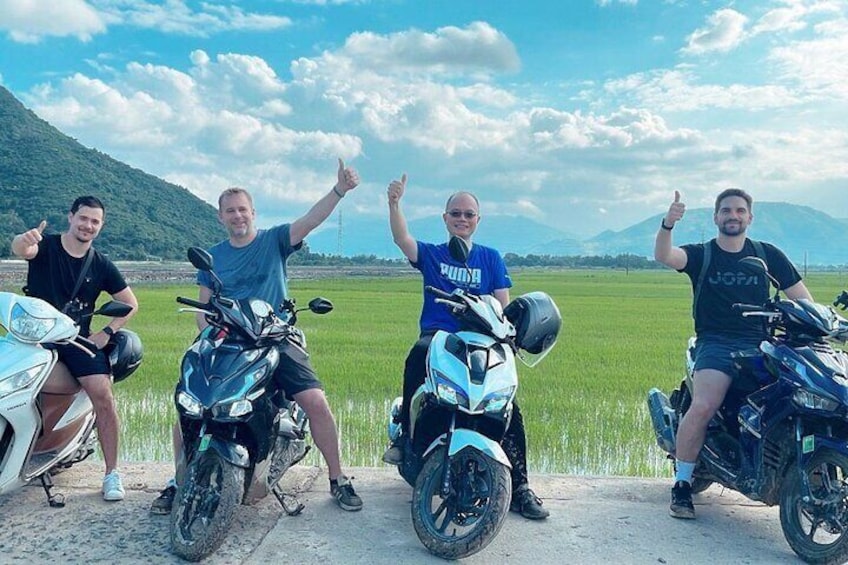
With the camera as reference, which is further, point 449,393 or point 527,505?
point 527,505

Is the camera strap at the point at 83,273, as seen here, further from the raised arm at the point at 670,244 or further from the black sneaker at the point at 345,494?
the raised arm at the point at 670,244

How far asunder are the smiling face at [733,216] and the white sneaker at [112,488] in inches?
144

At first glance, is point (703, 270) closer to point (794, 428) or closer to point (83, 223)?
point (794, 428)

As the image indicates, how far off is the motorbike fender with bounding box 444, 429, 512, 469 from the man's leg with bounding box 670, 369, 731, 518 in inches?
49.9

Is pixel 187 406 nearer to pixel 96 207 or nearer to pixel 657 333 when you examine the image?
pixel 96 207

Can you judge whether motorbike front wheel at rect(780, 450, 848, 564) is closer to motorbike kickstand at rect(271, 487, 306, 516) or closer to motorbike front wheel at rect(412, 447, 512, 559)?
motorbike front wheel at rect(412, 447, 512, 559)

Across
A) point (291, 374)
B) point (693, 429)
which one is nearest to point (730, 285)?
point (693, 429)

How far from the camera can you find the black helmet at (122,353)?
4195mm

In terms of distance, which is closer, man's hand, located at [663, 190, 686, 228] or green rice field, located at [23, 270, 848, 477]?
man's hand, located at [663, 190, 686, 228]

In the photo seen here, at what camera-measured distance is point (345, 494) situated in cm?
393

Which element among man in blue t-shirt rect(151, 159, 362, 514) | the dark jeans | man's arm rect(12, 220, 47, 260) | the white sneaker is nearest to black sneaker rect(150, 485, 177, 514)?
man in blue t-shirt rect(151, 159, 362, 514)

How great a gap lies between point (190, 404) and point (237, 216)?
125cm

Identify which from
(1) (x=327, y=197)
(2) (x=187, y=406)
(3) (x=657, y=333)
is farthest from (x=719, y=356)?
(3) (x=657, y=333)

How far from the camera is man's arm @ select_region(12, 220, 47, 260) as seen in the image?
394cm
